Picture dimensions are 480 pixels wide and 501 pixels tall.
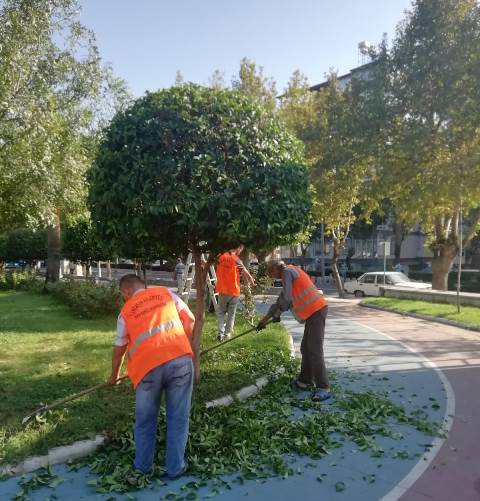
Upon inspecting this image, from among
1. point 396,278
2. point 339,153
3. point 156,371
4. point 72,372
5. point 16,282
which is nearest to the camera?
point 156,371

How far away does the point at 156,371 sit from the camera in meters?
4.06

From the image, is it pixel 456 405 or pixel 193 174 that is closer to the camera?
pixel 193 174

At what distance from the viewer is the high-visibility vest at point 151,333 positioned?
4070mm

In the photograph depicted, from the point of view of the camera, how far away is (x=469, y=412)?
19.7ft

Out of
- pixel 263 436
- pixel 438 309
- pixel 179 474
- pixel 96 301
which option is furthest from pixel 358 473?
pixel 438 309

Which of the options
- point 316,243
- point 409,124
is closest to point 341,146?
point 409,124

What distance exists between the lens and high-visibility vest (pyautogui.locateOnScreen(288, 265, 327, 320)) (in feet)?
21.6

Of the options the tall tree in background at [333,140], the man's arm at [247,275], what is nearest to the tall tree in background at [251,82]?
the tall tree in background at [333,140]

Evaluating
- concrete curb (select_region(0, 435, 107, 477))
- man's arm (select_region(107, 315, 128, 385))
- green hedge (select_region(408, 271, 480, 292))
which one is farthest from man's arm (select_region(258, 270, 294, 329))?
green hedge (select_region(408, 271, 480, 292))

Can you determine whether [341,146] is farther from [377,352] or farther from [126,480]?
[126,480]

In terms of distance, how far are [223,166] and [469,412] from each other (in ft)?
Result: 12.8

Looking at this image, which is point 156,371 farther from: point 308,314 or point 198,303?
point 308,314

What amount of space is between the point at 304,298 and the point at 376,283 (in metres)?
22.7

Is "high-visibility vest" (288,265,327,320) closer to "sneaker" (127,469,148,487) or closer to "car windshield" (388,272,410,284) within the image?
"sneaker" (127,469,148,487)
